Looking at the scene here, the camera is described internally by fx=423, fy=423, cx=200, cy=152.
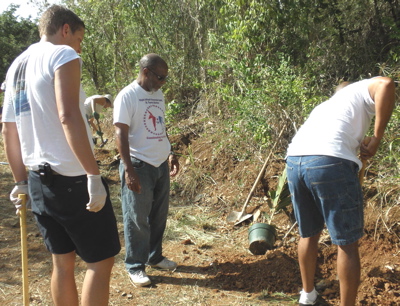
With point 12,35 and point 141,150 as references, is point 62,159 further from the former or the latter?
point 12,35

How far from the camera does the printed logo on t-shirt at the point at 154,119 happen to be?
3504 mm

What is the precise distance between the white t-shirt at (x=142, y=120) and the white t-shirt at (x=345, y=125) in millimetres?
1304

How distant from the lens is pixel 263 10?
6371 mm

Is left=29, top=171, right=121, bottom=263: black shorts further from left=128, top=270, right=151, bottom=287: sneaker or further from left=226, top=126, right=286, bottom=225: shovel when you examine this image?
left=226, top=126, right=286, bottom=225: shovel

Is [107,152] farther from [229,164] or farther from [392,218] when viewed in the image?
[392,218]

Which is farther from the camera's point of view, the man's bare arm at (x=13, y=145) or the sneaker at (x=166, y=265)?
the sneaker at (x=166, y=265)

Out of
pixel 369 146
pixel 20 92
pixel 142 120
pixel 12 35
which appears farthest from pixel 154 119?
pixel 12 35

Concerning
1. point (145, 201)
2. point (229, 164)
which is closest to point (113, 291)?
point (145, 201)

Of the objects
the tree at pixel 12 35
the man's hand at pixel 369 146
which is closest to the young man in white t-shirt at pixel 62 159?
the man's hand at pixel 369 146

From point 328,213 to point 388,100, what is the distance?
776mm

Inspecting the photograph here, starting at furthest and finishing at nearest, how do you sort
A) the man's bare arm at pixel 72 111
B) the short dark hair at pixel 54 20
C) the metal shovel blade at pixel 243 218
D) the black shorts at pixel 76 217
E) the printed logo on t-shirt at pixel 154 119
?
the metal shovel blade at pixel 243 218 → the printed logo on t-shirt at pixel 154 119 → the short dark hair at pixel 54 20 → the black shorts at pixel 76 217 → the man's bare arm at pixel 72 111

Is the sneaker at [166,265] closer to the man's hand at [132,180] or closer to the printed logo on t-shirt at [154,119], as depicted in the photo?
the man's hand at [132,180]

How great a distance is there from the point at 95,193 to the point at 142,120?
1.38 meters

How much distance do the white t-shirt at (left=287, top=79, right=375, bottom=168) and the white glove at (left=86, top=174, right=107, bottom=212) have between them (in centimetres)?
131
